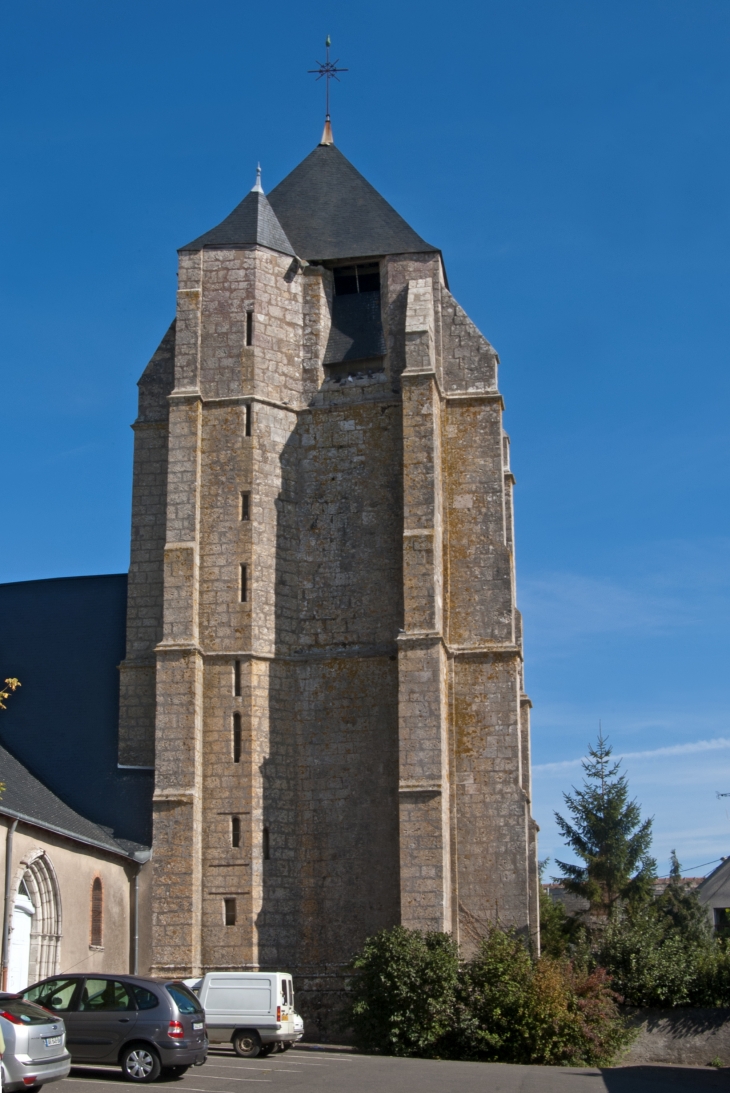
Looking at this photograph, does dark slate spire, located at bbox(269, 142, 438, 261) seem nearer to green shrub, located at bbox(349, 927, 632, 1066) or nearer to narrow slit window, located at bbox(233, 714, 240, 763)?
narrow slit window, located at bbox(233, 714, 240, 763)

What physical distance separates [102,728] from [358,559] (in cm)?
567

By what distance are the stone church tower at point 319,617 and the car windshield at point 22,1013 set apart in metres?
10.1

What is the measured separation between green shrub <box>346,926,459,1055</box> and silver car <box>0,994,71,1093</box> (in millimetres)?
8642

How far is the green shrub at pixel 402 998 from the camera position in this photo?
20.2 meters

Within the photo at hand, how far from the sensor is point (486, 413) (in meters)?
26.4

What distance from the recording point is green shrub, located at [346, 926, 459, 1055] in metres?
20.2

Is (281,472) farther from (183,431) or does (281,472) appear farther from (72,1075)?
(72,1075)

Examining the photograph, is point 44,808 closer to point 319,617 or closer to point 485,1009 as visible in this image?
point 319,617

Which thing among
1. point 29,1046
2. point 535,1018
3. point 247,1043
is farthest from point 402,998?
point 29,1046

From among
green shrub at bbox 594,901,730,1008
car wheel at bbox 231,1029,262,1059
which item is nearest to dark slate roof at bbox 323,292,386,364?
green shrub at bbox 594,901,730,1008

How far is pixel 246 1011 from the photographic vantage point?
18125 millimetres

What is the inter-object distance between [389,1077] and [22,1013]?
5.50 metres

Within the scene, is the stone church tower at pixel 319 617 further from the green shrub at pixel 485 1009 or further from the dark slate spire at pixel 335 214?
the green shrub at pixel 485 1009

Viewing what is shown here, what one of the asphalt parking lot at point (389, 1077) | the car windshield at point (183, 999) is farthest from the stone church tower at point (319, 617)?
the car windshield at point (183, 999)
